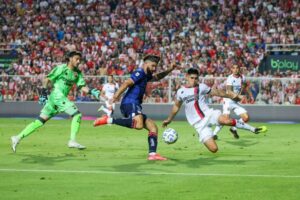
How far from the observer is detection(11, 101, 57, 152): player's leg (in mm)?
19281

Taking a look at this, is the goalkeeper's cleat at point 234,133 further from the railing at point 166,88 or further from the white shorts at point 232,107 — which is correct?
the railing at point 166,88

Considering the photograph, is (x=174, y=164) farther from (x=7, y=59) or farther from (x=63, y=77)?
(x=7, y=59)

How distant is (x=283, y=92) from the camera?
3562cm

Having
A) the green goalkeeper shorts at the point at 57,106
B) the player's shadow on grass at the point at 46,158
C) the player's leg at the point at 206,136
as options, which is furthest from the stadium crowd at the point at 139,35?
the player's shadow on grass at the point at 46,158

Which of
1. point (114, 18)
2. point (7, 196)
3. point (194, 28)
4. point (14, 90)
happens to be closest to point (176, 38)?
point (194, 28)

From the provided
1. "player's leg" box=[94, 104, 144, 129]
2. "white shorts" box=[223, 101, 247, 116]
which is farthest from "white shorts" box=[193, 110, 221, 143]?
"white shorts" box=[223, 101, 247, 116]

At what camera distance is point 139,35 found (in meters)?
45.0

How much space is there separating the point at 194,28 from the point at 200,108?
85.5ft

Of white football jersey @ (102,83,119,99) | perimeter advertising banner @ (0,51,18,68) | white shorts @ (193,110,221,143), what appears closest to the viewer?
white shorts @ (193,110,221,143)

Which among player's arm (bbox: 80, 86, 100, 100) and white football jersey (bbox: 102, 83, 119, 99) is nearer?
player's arm (bbox: 80, 86, 100, 100)

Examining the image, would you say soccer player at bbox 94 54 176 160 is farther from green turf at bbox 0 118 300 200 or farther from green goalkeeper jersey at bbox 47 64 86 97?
green goalkeeper jersey at bbox 47 64 86 97

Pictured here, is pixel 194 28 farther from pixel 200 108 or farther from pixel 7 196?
pixel 7 196

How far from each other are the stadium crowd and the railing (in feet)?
0.16

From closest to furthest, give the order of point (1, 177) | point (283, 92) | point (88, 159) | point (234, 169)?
1. point (1, 177)
2. point (234, 169)
3. point (88, 159)
4. point (283, 92)
